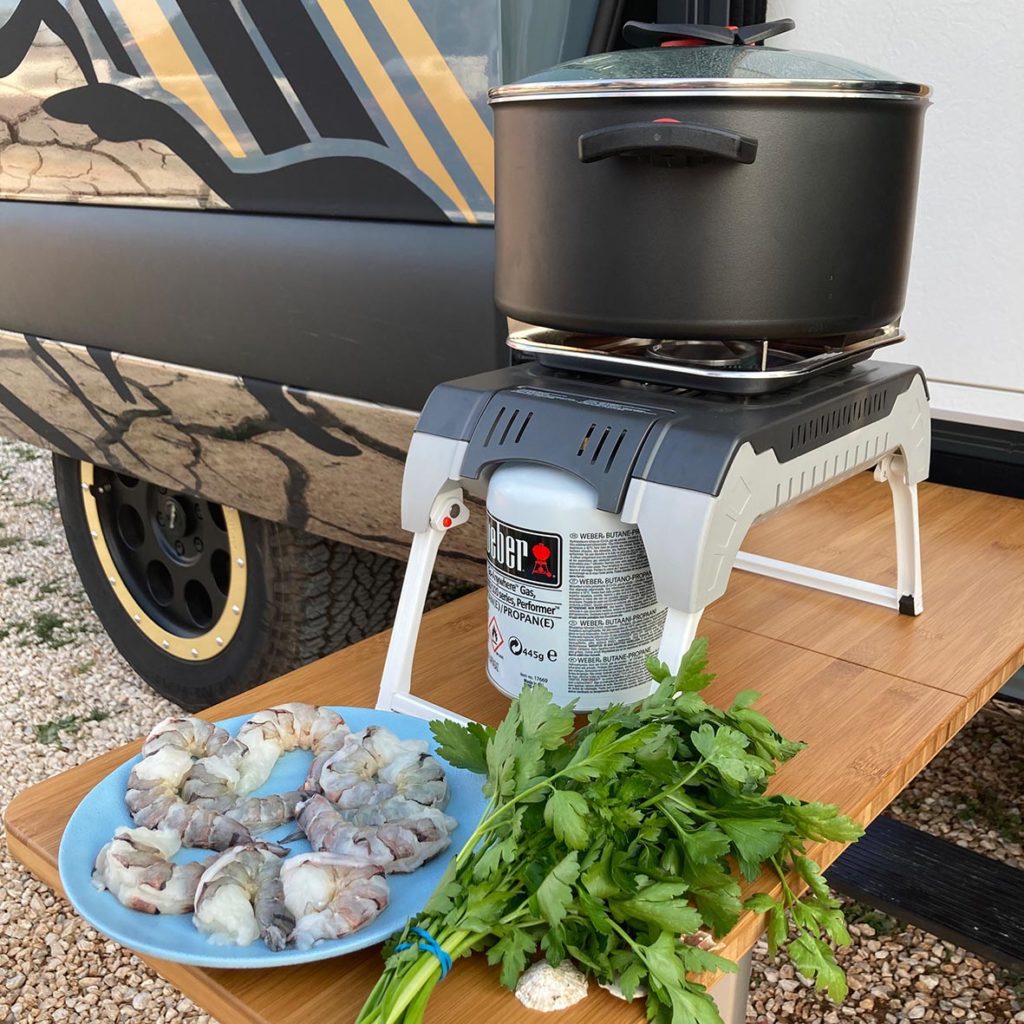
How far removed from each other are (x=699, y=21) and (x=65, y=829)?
4.23 feet

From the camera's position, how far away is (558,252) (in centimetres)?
103

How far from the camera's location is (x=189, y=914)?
31.5 inches

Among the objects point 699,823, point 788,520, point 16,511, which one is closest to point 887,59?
point 788,520

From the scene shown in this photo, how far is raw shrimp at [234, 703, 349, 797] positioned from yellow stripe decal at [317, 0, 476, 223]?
829mm

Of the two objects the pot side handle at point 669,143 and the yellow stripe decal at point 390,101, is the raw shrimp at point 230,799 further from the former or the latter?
the yellow stripe decal at point 390,101

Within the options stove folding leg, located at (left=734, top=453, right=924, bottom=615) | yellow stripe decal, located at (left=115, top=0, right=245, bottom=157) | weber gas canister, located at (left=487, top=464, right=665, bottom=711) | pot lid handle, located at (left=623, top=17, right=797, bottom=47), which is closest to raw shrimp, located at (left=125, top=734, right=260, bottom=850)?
weber gas canister, located at (left=487, top=464, right=665, bottom=711)

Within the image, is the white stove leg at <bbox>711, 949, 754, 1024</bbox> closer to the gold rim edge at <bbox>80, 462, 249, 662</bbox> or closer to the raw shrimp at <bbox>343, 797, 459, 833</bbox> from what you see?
the raw shrimp at <bbox>343, 797, 459, 833</bbox>

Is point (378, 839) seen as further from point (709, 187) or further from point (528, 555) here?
point (709, 187)

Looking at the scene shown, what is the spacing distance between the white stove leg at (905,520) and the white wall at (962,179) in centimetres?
43

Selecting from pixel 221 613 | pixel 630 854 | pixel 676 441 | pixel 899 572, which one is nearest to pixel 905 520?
pixel 899 572

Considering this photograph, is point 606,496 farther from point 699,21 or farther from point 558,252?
point 699,21

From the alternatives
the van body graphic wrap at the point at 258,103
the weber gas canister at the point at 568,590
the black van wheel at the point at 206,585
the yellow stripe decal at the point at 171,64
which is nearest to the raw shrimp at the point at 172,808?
the weber gas canister at the point at 568,590

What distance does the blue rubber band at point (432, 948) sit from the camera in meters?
0.72

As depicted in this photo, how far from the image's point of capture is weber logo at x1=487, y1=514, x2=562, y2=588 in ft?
3.27
